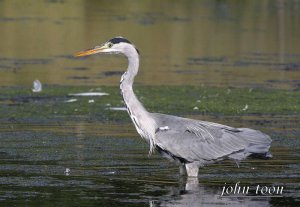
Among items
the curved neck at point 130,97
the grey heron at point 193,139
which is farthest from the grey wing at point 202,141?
the curved neck at point 130,97

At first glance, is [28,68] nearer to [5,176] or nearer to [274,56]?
[274,56]

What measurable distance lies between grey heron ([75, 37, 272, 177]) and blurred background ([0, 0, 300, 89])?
7635 millimetres

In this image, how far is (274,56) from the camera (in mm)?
23969

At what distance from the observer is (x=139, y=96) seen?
1677cm

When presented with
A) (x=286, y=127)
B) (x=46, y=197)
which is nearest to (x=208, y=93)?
(x=286, y=127)

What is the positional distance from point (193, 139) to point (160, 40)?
16.4 metres

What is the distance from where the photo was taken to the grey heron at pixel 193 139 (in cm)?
1074

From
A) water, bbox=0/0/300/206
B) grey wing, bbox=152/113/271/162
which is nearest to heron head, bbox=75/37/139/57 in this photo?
grey wing, bbox=152/113/271/162

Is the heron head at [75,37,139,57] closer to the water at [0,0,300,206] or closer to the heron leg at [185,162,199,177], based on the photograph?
the water at [0,0,300,206]

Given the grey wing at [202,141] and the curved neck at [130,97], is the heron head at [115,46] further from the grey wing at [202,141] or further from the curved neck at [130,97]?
the grey wing at [202,141]

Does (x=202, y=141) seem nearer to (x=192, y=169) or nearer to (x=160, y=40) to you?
(x=192, y=169)

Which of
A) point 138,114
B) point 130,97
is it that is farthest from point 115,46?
point 138,114

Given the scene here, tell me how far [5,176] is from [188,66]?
37.9 feet

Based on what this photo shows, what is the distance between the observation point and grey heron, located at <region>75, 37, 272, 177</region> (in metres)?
10.7
